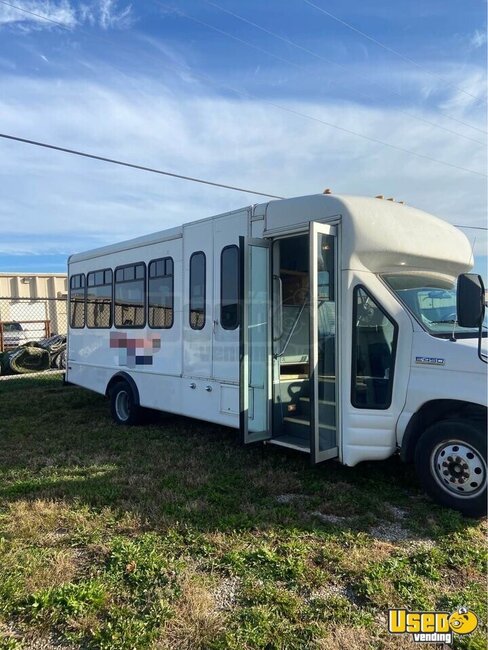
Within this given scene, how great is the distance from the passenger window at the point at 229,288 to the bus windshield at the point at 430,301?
1.74m

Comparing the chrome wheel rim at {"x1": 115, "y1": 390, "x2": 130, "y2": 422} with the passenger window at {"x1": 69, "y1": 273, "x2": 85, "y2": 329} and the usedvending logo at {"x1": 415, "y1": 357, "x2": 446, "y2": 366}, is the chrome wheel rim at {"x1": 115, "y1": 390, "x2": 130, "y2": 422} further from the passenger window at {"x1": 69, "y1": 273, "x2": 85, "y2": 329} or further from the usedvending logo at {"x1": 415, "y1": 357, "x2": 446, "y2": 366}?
the usedvending logo at {"x1": 415, "y1": 357, "x2": 446, "y2": 366}

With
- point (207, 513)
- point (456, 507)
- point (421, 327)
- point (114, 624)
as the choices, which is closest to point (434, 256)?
point (421, 327)

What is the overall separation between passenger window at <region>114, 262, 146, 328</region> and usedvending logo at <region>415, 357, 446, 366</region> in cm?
423

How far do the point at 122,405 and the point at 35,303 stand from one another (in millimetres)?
13108

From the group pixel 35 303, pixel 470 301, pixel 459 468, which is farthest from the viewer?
pixel 35 303

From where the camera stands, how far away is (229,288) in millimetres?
5746

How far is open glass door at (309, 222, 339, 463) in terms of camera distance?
15.0 feet

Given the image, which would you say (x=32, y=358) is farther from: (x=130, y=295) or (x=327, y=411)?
(x=327, y=411)

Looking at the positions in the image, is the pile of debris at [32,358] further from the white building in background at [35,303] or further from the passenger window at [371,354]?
the passenger window at [371,354]

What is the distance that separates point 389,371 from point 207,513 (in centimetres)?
199

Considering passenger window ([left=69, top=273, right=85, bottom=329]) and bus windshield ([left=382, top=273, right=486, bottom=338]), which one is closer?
bus windshield ([left=382, top=273, right=486, bottom=338])

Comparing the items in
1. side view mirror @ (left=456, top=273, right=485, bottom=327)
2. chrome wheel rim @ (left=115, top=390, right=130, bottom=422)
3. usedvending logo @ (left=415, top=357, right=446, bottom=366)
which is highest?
side view mirror @ (left=456, top=273, right=485, bottom=327)

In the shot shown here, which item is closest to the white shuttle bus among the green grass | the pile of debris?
the green grass

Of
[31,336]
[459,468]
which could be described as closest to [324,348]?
[459,468]
